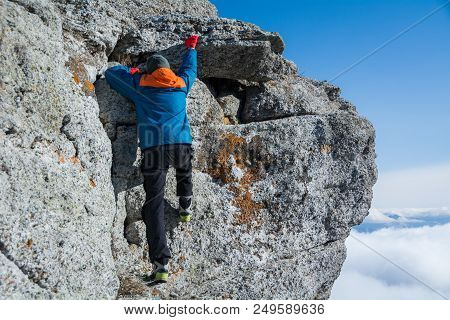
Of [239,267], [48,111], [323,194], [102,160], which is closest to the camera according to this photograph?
[48,111]

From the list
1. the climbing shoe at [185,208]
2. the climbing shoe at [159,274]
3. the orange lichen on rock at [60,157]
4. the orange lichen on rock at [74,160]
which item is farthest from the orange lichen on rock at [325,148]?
the orange lichen on rock at [60,157]

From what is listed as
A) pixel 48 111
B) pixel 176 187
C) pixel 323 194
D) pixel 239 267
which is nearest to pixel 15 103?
pixel 48 111

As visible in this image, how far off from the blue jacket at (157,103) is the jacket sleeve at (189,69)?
0.70 ft

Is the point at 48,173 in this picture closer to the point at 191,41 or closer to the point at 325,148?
the point at 191,41

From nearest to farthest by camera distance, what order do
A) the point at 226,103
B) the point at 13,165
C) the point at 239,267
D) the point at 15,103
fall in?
the point at 13,165, the point at 15,103, the point at 239,267, the point at 226,103

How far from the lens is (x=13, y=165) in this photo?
21.3 ft

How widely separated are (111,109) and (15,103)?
241 cm

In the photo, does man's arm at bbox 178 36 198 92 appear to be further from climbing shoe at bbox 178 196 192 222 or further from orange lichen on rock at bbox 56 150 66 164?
orange lichen on rock at bbox 56 150 66 164

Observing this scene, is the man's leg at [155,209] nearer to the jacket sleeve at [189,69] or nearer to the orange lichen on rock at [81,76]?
the orange lichen on rock at [81,76]

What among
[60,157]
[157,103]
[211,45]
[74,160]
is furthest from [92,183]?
[211,45]

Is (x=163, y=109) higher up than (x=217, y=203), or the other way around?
(x=163, y=109)

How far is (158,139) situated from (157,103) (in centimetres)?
77

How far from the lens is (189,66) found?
9.58 meters
